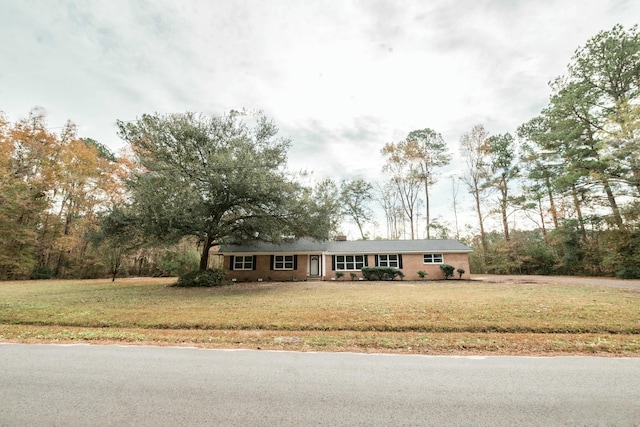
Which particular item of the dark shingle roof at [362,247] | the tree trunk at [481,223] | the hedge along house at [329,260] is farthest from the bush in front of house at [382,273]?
the tree trunk at [481,223]

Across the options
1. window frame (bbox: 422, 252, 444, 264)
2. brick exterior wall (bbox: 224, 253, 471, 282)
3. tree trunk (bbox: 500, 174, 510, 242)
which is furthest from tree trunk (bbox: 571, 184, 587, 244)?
window frame (bbox: 422, 252, 444, 264)

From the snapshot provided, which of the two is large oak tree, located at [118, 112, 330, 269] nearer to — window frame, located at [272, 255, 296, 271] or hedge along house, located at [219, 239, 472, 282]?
hedge along house, located at [219, 239, 472, 282]

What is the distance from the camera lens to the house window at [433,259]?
24353 millimetres

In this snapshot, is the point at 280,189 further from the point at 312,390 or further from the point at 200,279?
the point at 312,390

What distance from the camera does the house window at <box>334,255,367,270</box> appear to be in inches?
988

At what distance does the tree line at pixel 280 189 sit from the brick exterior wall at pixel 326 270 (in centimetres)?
417

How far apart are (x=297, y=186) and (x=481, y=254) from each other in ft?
82.9

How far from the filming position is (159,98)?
1585cm

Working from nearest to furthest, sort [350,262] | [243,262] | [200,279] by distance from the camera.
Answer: [200,279] → [243,262] → [350,262]

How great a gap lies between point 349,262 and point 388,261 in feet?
10.6

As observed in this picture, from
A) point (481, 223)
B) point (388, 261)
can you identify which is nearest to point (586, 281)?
point (388, 261)

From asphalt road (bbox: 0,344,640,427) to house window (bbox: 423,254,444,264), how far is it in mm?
19763

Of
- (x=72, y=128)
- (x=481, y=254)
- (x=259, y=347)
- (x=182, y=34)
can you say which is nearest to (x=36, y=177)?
(x=72, y=128)

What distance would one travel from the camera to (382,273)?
23.5 meters
